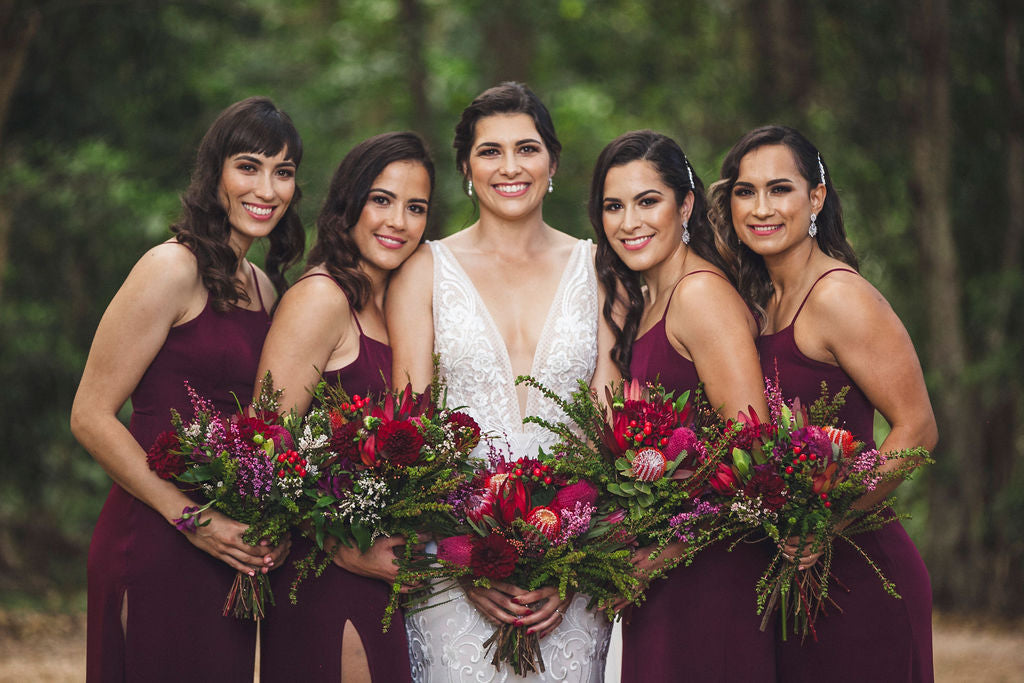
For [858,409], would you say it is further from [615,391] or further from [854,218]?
[854,218]

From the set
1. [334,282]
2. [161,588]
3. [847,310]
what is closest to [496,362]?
[334,282]

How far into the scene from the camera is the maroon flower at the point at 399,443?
12.3ft

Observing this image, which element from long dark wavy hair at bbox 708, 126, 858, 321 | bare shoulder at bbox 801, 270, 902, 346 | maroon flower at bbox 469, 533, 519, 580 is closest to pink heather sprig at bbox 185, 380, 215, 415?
maroon flower at bbox 469, 533, 519, 580

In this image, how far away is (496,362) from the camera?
4.79 m

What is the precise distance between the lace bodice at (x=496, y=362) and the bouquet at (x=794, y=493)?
106cm

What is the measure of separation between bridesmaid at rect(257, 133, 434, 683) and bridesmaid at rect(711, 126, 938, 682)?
5.10ft

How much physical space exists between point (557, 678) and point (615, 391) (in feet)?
4.09

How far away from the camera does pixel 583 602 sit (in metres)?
4.30

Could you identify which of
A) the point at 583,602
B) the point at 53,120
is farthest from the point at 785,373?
the point at 53,120

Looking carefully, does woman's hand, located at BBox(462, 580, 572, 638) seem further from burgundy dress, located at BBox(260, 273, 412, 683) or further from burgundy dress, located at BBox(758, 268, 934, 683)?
burgundy dress, located at BBox(758, 268, 934, 683)

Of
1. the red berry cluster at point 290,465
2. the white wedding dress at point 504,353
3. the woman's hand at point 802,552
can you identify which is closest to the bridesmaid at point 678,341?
the white wedding dress at point 504,353

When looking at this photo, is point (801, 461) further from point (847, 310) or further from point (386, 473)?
point (386, 473)

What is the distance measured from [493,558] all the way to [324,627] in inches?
31.9

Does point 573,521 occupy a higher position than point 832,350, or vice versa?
point 832,350
